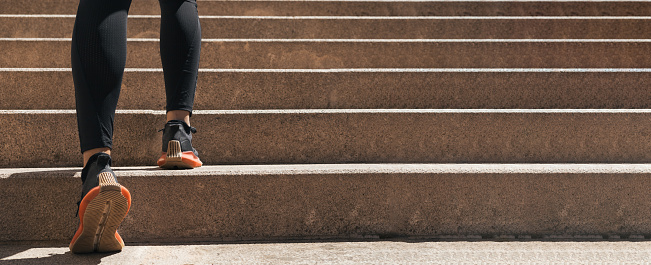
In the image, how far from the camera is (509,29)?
119 inches

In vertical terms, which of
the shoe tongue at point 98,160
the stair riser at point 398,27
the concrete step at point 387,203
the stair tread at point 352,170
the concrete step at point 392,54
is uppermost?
the stair riser at point 398,27

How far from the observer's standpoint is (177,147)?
1475 millimetres

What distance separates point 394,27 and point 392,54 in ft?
1.46

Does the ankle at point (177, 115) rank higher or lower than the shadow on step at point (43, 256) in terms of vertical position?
higher

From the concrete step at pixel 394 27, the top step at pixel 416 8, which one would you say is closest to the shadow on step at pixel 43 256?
the concrete step at pixel 394 27

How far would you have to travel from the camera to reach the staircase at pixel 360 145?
1506 mm

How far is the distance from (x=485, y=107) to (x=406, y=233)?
0.82 m

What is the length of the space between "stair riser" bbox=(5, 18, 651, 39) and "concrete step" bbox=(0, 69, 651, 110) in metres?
0.94

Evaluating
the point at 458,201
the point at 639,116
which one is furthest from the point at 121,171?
the point at 639,116

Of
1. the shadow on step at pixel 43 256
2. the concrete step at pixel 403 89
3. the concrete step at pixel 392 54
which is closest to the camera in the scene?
the shadow on step at pixel 43 256

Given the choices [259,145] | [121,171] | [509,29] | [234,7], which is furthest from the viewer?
[234,7]

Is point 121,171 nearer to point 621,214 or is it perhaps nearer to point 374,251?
point 374,251

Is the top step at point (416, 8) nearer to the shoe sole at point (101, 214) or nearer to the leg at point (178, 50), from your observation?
the leg at point (178, 50)

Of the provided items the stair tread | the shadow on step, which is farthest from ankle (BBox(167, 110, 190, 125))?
the shadow on step
